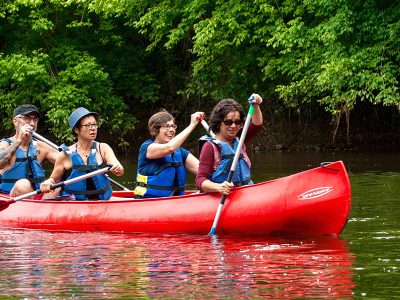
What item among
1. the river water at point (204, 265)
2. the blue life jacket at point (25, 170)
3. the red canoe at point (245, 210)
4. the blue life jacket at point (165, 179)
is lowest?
the river water at point (204, 265)

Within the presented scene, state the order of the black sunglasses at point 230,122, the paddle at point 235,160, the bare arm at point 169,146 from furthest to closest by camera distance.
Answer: the bare arm at point 169,146, the black sunglasses at point 230,122, the paddle at point 235,160

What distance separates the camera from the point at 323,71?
20.0 meters

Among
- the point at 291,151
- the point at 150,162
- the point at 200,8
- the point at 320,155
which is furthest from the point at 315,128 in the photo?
the point at 150,162

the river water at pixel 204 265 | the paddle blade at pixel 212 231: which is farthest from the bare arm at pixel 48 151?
the paddle blade at pixel 212 231

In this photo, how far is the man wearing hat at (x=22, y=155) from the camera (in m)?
12.0

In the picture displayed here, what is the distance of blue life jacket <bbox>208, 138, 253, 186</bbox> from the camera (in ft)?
33.9

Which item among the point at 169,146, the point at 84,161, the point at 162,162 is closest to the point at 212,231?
the point at 169,146

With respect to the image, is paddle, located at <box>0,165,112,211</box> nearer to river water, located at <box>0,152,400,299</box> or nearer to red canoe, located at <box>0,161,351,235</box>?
red canoe, located at <box>0,161,351,235</box>

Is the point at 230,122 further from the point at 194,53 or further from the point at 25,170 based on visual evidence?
the point at 194,53

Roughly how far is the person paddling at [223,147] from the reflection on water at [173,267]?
1.78 ft

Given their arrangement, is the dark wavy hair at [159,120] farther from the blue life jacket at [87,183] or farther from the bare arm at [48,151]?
the bare arm at [48,151]

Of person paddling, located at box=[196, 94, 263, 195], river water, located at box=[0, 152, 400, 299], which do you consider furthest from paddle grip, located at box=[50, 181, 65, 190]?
person paddling, located at box=[196, 94, 263, 195]

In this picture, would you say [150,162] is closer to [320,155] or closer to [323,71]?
[323,71]

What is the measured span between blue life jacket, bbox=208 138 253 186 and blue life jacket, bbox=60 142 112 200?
1.65 metres
